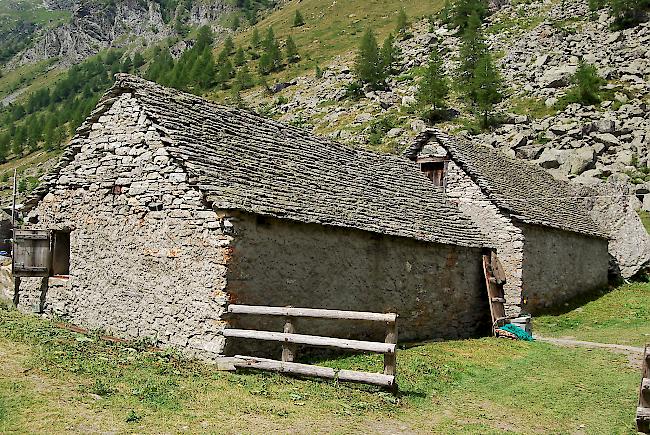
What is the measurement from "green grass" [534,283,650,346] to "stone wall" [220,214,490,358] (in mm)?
3035

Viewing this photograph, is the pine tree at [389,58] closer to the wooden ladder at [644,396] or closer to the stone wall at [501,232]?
the stone wall at [501,232]

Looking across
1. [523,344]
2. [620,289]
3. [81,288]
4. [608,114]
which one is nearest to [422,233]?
[523,344]

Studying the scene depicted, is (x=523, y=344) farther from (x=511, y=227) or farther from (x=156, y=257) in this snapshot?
(x=156, y=257)

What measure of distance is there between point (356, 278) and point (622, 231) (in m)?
19.5

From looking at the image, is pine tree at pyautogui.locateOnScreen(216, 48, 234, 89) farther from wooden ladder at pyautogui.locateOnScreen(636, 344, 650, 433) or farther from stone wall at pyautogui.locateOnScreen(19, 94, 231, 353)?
wooden ladder at pyautogui.locateOnScreen(636, 344, 650, 433)

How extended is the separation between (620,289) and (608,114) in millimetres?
21936

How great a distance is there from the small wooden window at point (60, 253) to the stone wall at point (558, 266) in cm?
1455

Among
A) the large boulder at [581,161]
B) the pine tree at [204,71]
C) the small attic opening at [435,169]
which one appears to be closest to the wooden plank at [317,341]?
the small attic opening at [435,169]

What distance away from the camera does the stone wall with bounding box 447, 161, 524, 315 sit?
2012 centimetres

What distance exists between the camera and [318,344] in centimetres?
1017

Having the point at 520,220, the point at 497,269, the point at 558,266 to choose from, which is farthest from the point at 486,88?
the point at 497,269

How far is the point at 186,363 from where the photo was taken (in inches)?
430

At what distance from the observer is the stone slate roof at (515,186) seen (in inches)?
827

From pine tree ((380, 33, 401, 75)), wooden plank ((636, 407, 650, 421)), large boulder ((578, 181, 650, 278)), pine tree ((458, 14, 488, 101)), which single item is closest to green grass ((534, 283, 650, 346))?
large boulder ((578, 181, 650, 278))
